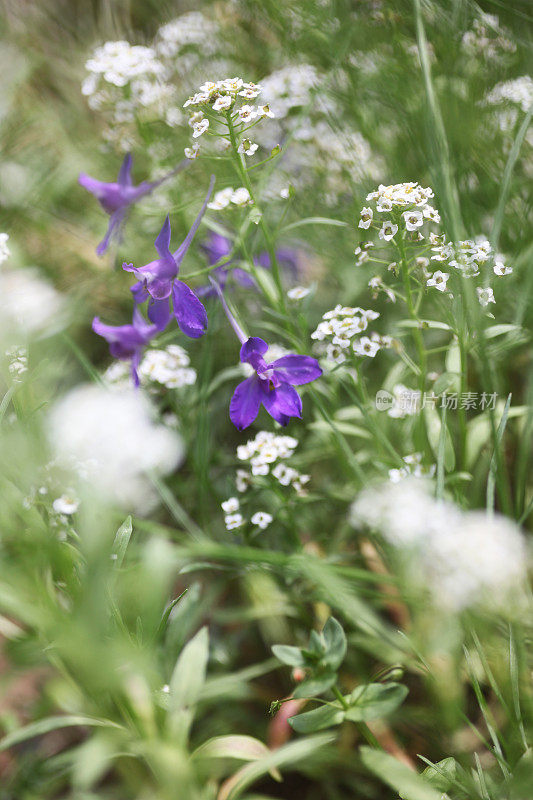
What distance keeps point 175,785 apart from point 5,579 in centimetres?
30

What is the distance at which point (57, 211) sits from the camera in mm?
1677

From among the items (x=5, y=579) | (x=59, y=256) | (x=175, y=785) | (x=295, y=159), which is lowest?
(x=175, y=785)

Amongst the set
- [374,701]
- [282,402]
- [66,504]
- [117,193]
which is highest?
[117,193]

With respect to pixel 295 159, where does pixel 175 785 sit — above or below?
below

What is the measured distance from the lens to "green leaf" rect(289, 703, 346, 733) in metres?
0.77

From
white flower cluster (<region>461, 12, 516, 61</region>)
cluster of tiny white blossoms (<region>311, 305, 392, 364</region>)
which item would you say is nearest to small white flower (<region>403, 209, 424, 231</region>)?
cluster of tiny white blossoms (<region>311, 305, 392, 364</region>)

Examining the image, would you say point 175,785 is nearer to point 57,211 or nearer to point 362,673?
point 362,673

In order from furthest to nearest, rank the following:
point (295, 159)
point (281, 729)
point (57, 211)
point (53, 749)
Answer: point (57, 211) → point (295, 159) → point (53, 749) → point (281, 729)

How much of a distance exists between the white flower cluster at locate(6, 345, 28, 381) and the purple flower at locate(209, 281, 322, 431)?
266 millimetres

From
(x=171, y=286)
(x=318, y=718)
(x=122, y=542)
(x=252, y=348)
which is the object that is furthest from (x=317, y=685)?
(x=171, y=286)

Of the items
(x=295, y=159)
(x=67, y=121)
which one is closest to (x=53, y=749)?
(x=295, y=159)

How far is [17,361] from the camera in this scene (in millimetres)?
831

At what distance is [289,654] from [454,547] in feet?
0.83

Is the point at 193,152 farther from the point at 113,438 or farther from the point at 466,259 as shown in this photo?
the point at 113,438
